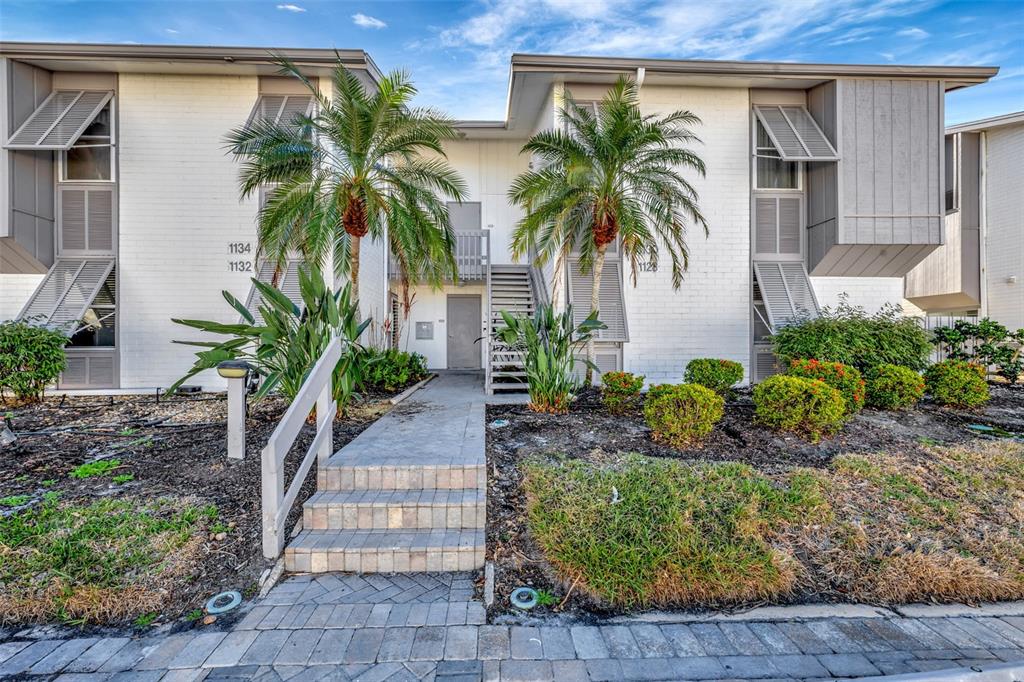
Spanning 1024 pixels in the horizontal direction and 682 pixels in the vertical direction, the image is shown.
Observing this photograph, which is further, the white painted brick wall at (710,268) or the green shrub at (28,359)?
the white painted brick wall at (710,268)

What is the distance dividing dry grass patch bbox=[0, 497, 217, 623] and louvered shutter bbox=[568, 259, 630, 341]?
22.0 ft

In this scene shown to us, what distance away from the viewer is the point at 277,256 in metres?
7.00

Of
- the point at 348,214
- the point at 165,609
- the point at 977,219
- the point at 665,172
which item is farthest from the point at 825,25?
the point at 165,609

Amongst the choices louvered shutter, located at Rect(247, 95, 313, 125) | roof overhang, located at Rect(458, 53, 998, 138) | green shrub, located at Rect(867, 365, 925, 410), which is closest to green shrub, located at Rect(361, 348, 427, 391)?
louvered shutter, located at Rect(247, 95, 313, 125)

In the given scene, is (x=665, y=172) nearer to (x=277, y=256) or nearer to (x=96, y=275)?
(x=277, y=256)

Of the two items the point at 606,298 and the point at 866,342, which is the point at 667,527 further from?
the point at 866,342

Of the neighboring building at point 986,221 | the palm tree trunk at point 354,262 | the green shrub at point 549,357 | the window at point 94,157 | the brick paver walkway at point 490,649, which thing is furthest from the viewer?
the neighboring building at point 986,221

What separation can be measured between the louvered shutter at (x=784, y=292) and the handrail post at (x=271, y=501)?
8974 millimetres

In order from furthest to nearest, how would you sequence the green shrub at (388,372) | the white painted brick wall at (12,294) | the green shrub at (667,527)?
the white painted brick wall at (12,294)
the green shrub at (388,372)
the green shrub at (667,527)

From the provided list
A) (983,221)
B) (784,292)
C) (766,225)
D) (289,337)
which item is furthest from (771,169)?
(289,337)

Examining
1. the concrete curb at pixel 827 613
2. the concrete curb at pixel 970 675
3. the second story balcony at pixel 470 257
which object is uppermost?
the second story balcony at pixel 470 257

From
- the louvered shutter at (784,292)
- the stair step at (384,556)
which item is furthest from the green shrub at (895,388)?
the stair step at (384,556)

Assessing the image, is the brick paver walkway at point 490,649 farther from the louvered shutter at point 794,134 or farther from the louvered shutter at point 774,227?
the louvered shutter at point 794,134

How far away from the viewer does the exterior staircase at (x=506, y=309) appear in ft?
24.2
